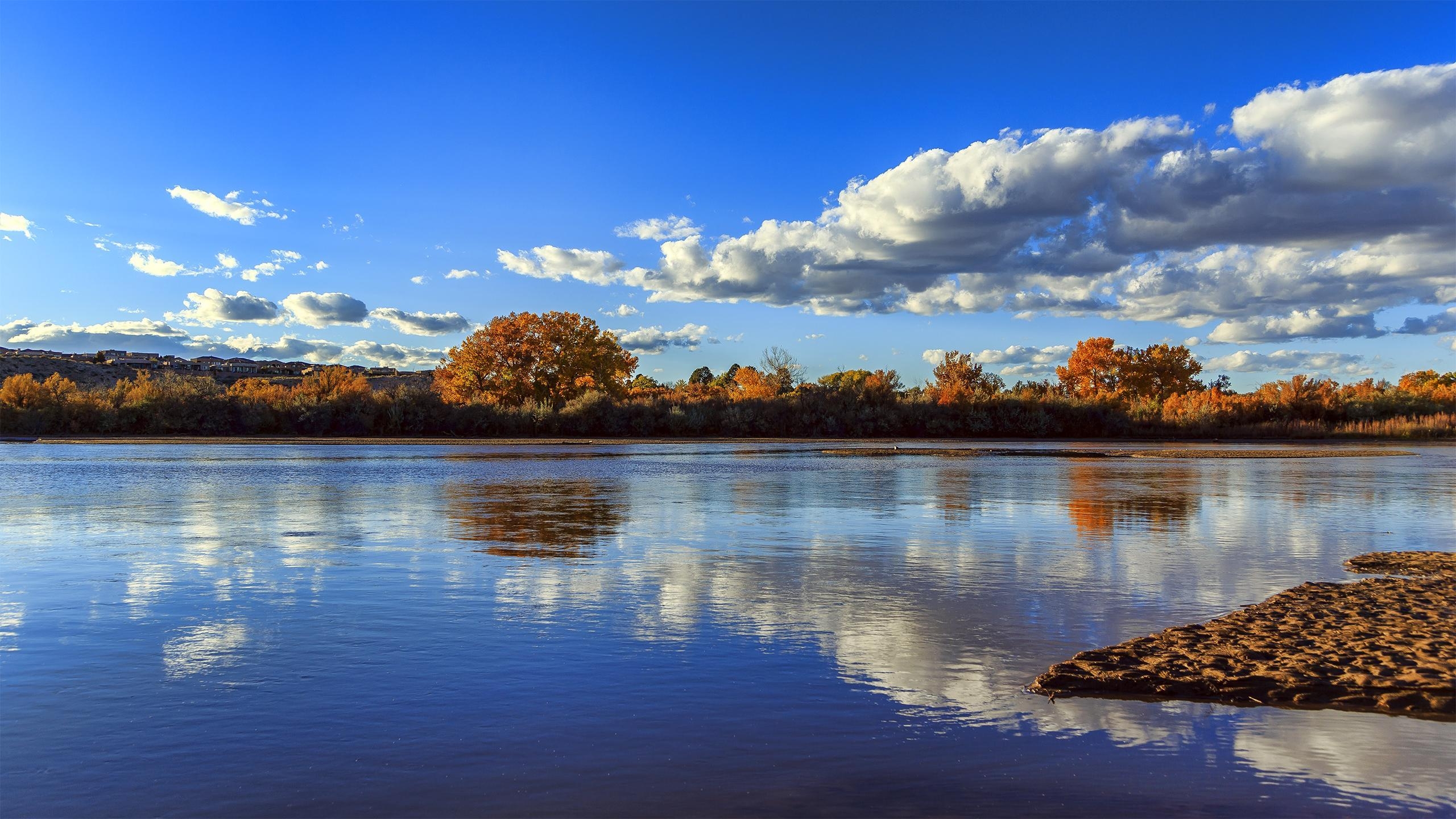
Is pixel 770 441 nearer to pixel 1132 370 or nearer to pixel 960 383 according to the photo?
pixel 960 383

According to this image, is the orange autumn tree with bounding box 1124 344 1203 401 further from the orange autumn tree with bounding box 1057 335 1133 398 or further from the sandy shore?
the sandy shore

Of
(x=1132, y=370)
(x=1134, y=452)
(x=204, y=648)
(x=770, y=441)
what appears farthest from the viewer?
(x=1132, y=370)

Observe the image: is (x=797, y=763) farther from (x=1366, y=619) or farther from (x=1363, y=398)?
(x=1363, y=398)

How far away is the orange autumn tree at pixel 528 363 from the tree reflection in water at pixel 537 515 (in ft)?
127

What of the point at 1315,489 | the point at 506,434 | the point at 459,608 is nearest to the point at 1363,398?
the point at 1315,489

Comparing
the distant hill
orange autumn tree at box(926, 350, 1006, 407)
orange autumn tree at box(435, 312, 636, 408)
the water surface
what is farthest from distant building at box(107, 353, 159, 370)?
the water surface

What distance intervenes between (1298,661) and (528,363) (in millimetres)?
A: 55335

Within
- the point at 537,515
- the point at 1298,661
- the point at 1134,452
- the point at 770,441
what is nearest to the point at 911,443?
the point at 770,441

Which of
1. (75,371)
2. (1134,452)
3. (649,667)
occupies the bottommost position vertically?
(649,667)

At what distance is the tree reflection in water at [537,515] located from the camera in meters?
9.70

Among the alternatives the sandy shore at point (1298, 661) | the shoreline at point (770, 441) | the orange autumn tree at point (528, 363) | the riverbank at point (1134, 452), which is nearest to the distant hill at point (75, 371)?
the orange autumn tree at point (528, 363)

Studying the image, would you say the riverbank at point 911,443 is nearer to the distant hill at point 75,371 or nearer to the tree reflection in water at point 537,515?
the tree reflection in water at point 537,515

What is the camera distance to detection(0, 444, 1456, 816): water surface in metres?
3.61

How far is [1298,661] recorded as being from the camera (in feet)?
16.5
